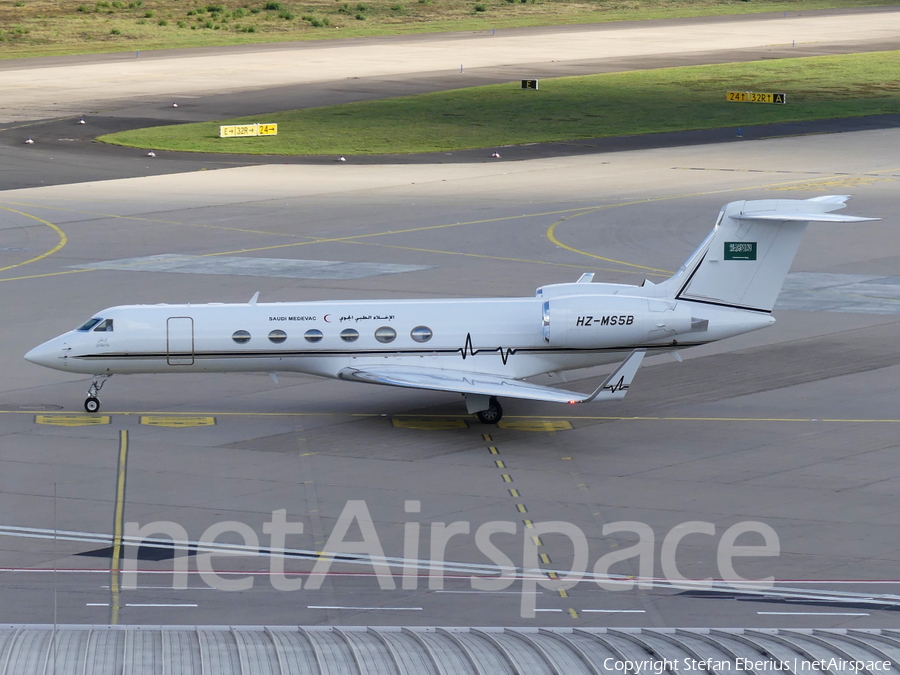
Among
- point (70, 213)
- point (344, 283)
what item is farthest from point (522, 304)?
point (70, 213)

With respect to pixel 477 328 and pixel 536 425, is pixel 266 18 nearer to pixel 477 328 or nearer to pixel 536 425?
pixel 477 328

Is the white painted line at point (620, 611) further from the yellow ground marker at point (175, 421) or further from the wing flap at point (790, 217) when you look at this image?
the yellow ground marker at point (175, 421)

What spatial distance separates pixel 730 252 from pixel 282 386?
12543 millimetres

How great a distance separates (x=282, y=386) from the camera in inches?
1387

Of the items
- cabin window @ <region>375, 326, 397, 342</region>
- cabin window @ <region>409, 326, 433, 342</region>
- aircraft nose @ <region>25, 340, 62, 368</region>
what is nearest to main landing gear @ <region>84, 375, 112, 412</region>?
aircraft nose @ <region>25, 340, 62, 368</region>

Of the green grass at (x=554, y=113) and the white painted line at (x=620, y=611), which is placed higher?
the green grass at (x=554, y=113)

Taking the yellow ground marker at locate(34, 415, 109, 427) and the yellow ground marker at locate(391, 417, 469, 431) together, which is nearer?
the yellow ground marker at locate(391, 417, 469, 431)

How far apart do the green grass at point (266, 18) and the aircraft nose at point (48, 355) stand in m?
96.0

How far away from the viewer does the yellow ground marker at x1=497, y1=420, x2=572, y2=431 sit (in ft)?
103

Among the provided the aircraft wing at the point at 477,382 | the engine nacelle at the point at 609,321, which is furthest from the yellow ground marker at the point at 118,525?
the engine nacelle at the point at 609,321

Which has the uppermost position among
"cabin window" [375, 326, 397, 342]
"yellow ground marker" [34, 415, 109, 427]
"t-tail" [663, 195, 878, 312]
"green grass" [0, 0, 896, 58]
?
"green grass" [0, 0, 896, 58]

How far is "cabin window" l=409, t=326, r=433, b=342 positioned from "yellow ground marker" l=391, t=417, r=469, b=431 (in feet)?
6.87

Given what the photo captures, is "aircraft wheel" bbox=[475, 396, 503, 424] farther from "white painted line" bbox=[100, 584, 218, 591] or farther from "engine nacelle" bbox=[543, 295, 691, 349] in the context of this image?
"white painted line" bbox=[100, 584, 218, 591]

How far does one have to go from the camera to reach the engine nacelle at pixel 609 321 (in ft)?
101
